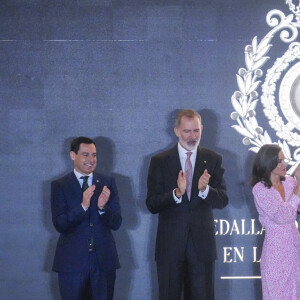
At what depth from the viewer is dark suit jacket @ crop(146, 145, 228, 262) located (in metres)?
4.42

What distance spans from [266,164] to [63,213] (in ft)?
4.54

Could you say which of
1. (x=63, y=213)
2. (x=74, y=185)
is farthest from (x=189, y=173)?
(x=63, y=213)

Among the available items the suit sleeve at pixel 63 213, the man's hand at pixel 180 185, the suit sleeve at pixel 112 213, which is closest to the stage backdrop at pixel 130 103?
the suit sleeve at pixel 112 213

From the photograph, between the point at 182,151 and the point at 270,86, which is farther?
the point at 270,86

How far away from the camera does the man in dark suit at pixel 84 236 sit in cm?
431

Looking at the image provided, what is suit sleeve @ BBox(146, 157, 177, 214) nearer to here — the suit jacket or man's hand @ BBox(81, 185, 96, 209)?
the suit jacket

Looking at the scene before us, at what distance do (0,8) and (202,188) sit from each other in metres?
2.35

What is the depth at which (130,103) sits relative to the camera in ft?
17.7

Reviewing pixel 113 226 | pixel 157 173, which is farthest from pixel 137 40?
pixel 113 226

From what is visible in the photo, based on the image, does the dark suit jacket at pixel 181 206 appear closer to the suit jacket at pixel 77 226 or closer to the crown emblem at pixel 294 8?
the suit jacket at pixel 77 226

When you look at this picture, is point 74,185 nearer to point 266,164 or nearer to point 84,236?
point 84,236

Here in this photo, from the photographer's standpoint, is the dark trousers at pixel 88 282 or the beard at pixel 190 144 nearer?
the dark trousers at pixel 88 282

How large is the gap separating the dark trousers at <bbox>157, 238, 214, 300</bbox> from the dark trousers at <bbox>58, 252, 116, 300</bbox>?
1.26 ft

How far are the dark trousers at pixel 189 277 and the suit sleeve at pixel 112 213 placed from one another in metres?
0.43
